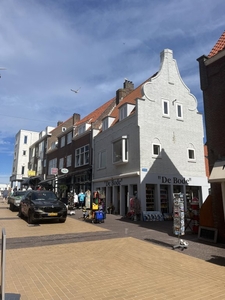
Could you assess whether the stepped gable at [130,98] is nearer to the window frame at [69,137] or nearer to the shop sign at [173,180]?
the shop sign at [173,180]

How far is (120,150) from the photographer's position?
19656 mm

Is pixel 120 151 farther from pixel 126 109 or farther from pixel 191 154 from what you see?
pixel 191 154

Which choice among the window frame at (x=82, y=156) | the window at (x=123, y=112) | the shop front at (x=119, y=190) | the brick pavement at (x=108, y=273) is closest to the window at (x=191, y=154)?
the shop front at (x=119, y=190)

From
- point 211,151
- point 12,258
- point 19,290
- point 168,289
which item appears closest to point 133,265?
point 168,289

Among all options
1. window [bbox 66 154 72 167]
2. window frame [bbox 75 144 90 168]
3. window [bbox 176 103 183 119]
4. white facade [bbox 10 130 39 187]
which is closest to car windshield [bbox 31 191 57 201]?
window frame [bbox 75 144 90 168]

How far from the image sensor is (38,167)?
44500mm

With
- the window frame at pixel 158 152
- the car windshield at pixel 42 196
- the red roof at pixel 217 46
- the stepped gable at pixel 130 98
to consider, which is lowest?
the car windshield at pixel 42 196

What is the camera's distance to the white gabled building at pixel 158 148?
17406 millimetres

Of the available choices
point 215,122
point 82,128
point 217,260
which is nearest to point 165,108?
point 215,122

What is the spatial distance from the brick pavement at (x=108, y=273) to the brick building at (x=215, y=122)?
2754 mm

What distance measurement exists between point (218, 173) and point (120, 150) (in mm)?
11685

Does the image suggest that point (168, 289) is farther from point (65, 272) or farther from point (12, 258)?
point (12, 258)

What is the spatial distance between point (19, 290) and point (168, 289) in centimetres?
281

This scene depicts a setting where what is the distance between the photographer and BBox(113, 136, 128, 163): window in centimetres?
1855
